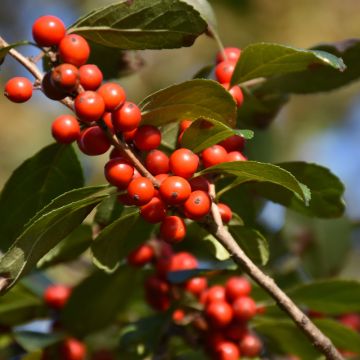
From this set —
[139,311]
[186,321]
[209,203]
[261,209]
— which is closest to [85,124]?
[209,203]

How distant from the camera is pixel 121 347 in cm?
202

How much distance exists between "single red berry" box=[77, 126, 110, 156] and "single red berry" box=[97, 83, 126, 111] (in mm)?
54

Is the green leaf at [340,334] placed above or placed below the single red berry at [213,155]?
below

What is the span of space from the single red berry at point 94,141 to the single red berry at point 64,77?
4.2 inches

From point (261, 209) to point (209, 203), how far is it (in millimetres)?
864

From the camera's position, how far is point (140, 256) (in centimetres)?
211

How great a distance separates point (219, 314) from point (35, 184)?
2.06ft

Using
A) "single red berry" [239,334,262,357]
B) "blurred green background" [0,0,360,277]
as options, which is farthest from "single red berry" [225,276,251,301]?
"blurred green background" [0,0,360,277]

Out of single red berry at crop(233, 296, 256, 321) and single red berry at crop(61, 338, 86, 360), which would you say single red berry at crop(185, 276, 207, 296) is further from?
single red berry at crop(61, 338, 86, 360)

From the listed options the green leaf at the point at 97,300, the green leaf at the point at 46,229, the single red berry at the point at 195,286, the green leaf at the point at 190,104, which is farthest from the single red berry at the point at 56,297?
the green leaf at the point at 190,104

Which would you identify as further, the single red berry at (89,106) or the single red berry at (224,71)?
the single red berry at (224,71)

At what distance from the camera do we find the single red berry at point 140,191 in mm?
1426

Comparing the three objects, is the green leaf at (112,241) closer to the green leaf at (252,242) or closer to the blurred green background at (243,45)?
the green leaf at (252,242)

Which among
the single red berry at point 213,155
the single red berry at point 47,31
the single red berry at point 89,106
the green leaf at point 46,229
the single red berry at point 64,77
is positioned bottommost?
the single red berry at point 213,155
